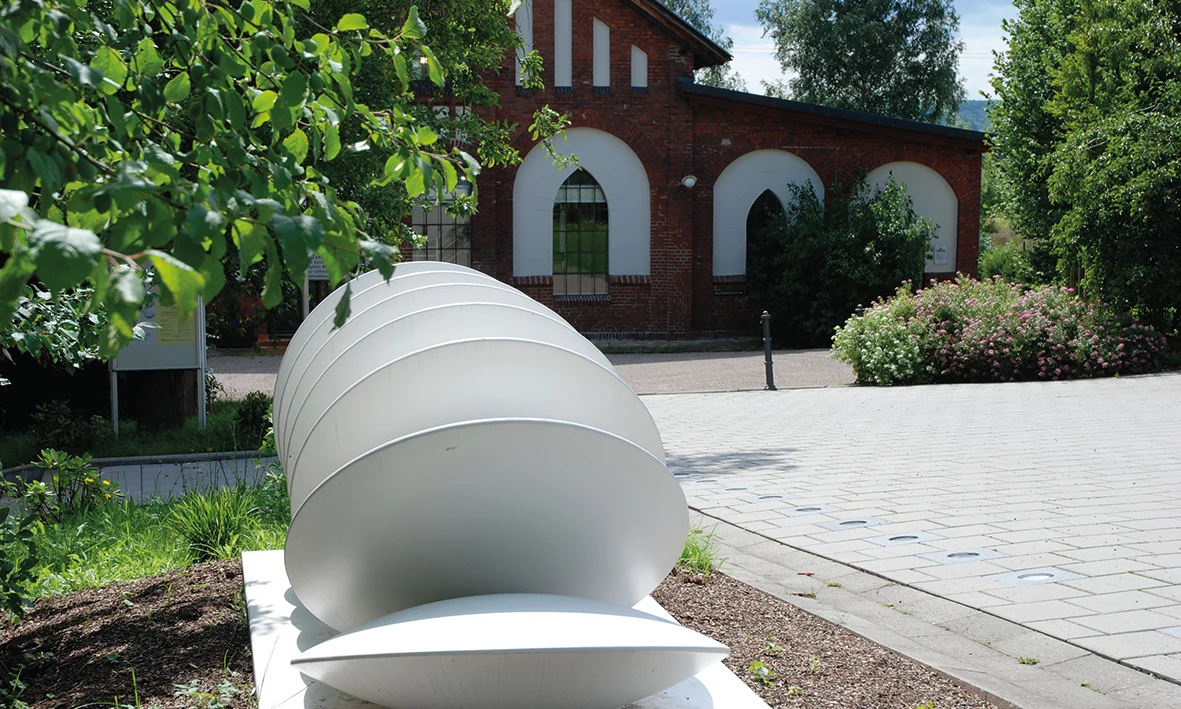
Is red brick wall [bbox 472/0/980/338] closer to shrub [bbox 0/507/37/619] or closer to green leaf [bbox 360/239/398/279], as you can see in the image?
shrub [bbox 0/507/37/619]

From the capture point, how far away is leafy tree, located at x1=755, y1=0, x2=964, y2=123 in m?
42.6

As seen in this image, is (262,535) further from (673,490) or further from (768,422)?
(768,422)

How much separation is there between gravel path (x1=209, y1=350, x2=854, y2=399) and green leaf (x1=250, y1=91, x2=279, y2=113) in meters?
12.9

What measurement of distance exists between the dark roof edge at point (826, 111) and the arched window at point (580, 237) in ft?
10.6

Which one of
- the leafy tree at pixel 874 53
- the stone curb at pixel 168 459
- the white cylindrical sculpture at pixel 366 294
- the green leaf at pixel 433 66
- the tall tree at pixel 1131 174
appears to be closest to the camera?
the green leaf at pixel 433 66

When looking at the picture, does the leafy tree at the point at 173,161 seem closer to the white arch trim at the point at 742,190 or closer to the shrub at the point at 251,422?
the shrub at the point at 251,422

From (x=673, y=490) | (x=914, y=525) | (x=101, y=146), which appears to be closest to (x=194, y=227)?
(x=101, y=146)

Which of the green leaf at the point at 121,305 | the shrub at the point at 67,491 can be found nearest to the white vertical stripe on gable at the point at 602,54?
the shrub at the point at 67,491

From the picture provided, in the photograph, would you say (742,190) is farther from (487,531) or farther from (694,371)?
(487,531)

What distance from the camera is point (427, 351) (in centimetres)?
331

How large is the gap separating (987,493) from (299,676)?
5564mm

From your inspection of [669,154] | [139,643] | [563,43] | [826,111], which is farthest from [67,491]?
[826,111]

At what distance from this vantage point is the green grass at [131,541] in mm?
5148

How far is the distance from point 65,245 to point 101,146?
0.77m
